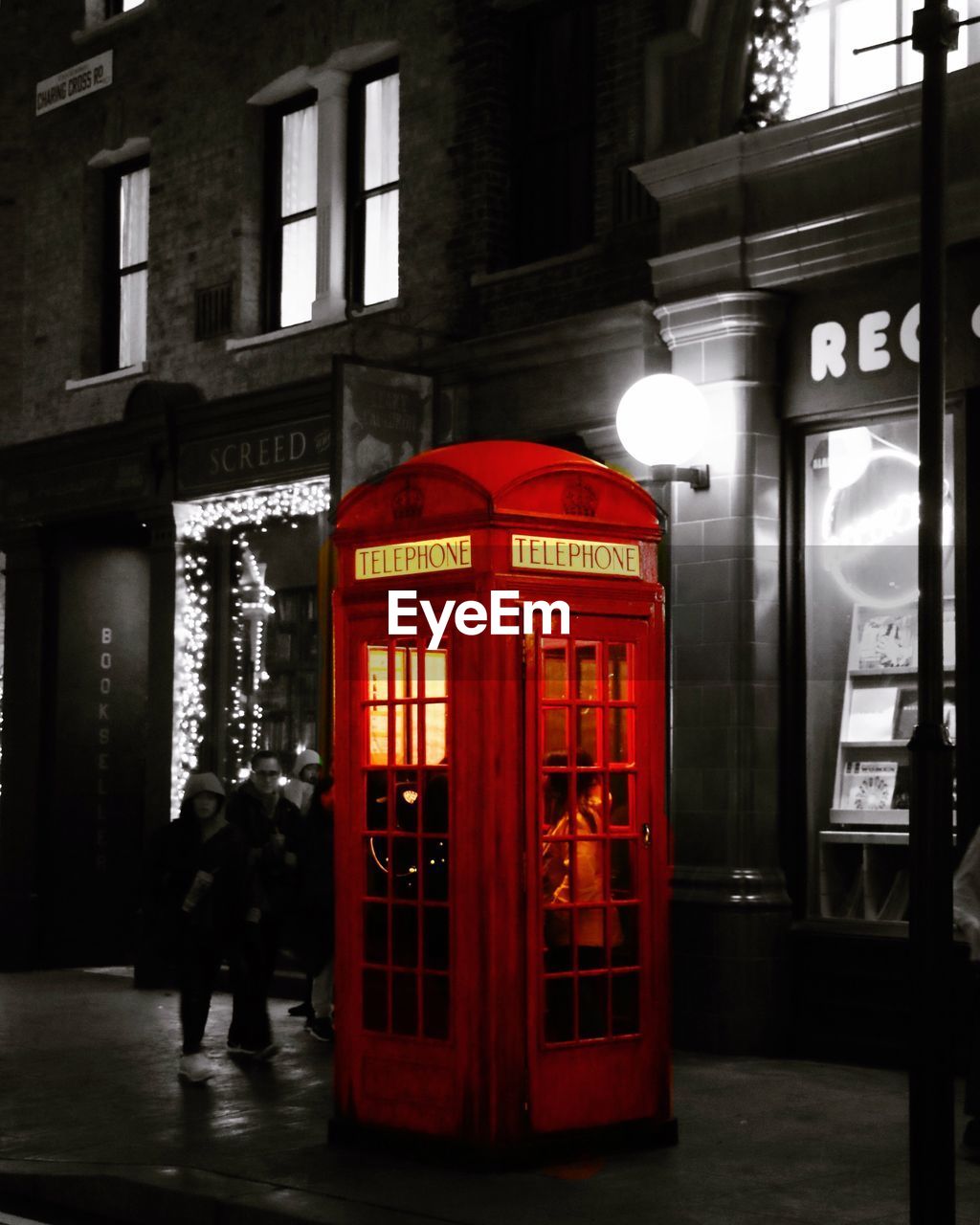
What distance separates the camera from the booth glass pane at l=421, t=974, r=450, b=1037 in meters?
7.94

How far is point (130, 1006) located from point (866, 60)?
847 cm

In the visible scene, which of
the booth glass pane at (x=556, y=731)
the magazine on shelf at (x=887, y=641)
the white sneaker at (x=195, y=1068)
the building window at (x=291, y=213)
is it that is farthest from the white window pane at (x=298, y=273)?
the booth glass pane at (x=556, y=731)

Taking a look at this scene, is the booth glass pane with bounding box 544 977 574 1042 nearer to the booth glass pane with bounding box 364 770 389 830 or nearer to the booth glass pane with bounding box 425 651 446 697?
the booth glass pane with bounding box 364 770 389 830

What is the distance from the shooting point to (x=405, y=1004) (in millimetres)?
8094

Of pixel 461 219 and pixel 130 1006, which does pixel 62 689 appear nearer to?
pixel 130 1006

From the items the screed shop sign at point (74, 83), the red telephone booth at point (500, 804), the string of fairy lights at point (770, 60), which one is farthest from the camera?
the screed shop sign at point (74, 83)

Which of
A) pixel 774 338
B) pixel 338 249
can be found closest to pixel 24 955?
pixel 338 249

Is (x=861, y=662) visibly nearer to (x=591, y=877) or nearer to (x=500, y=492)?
(x=591, y=877)

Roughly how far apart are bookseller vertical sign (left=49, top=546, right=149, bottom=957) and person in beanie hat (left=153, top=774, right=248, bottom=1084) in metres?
6.31

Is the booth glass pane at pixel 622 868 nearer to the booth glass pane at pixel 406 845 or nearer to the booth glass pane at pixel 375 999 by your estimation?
the booth glass pane at pixel 406 845

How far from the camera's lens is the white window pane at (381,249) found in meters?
15.1

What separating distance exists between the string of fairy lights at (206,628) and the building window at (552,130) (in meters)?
3.45

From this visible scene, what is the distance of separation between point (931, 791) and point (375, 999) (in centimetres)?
292

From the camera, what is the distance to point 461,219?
1416cm
